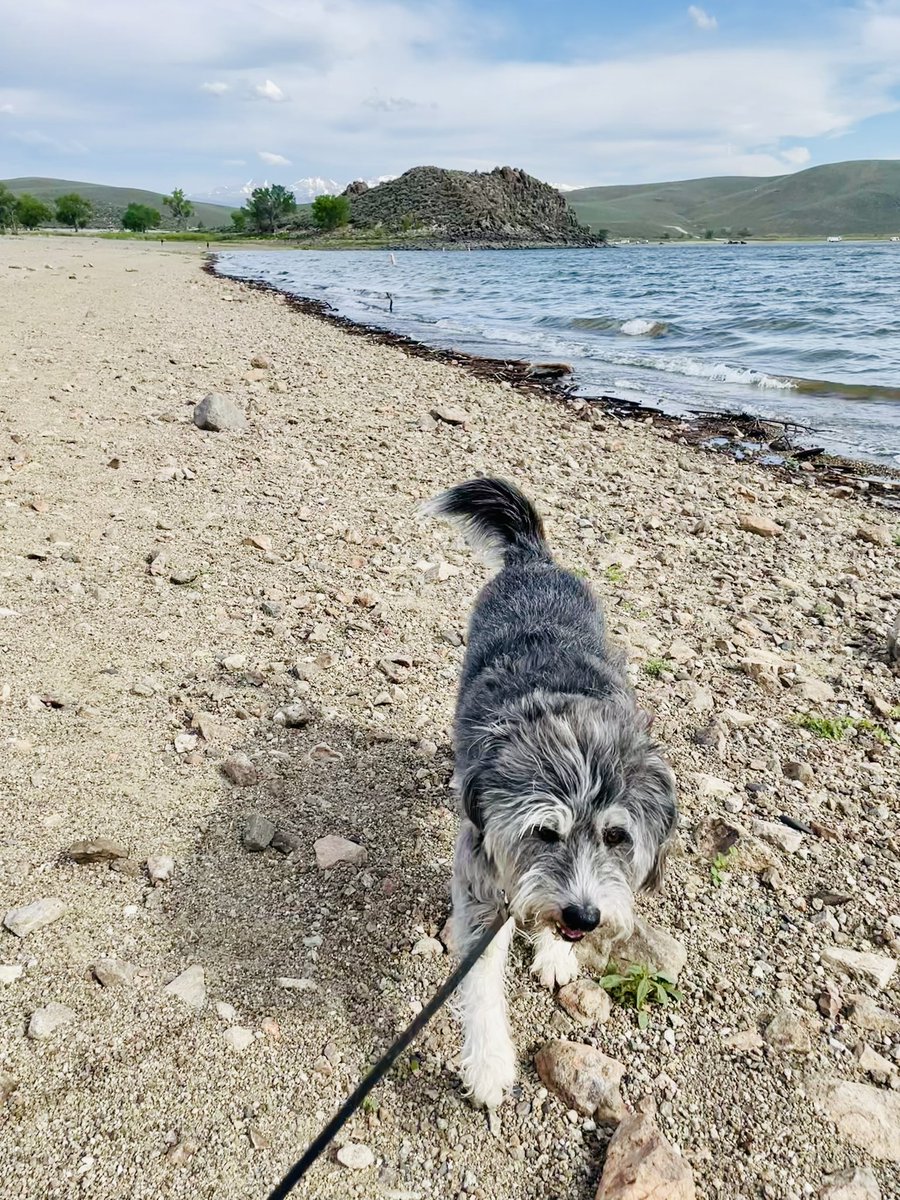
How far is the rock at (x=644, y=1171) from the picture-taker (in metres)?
2.52

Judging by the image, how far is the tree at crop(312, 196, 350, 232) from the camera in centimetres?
13988

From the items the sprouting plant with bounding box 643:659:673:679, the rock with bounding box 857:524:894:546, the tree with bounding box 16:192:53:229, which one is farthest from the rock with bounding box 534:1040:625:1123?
the tree with bounding box 16:192:53:229

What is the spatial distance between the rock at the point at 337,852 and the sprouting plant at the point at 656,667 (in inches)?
109

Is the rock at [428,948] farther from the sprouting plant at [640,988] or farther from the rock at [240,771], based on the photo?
the rock at [240,771]

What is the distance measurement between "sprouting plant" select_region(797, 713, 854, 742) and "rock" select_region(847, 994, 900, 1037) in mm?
2127

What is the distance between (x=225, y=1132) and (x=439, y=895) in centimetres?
144

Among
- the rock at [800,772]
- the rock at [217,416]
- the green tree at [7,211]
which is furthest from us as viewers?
the green tree at [7,211]

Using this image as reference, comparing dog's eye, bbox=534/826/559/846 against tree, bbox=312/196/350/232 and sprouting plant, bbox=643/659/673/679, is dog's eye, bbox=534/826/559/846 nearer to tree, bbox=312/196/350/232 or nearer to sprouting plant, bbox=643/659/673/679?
sprouting plant, bbox=643/659/673/679

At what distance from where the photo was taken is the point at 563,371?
17.7m

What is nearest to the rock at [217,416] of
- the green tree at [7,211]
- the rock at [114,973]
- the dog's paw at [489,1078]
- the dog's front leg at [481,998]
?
the rock at [114,973]

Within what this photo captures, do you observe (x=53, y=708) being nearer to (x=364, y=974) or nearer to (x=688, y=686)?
(x=364, y=974)

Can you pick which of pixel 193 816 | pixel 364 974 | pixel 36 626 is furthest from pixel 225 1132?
pixel 36 626

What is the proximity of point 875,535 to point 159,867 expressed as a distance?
8.05m

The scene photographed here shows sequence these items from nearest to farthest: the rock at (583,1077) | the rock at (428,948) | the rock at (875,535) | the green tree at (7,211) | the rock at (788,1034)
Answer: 1. the rock at (583,1077)
2. the rock at (788,1034)
3. the rock at (428,948)
4. the rock at (875,535)
5. the green tree at (7,211)
